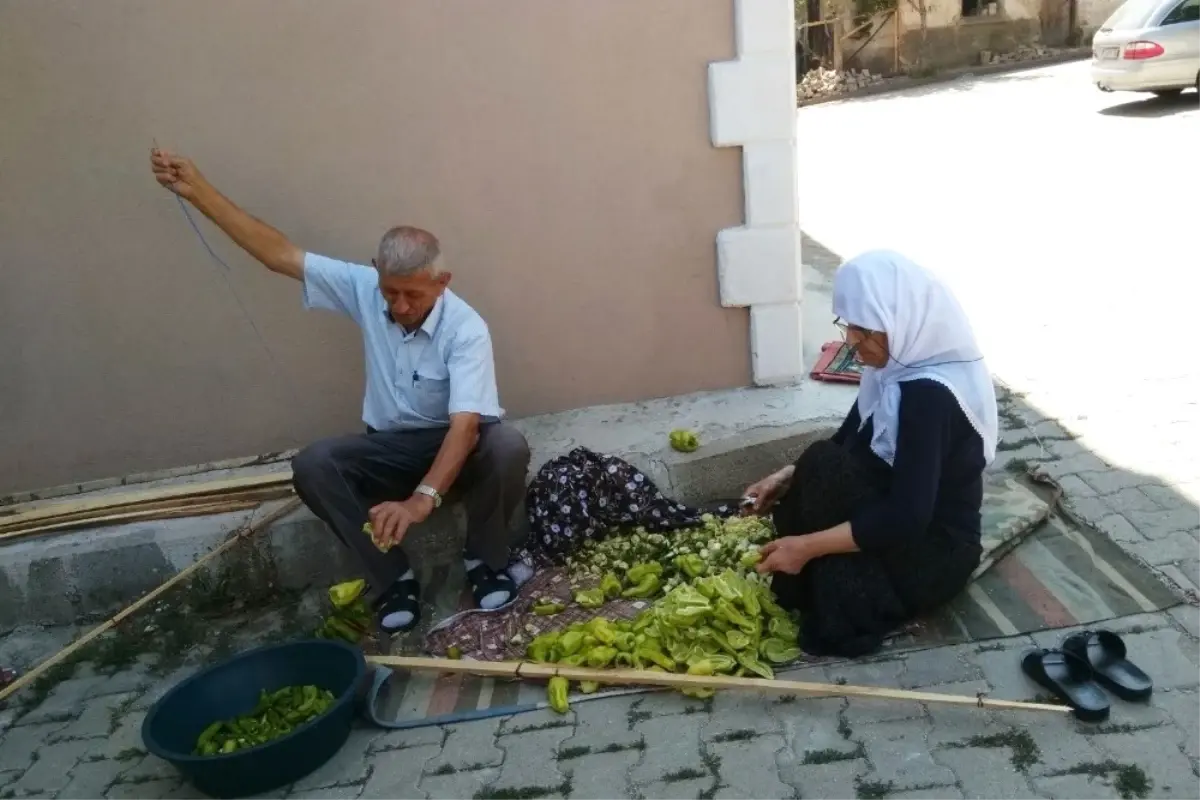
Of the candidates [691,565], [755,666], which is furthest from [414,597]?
[755,666]

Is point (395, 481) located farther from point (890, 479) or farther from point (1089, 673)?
point (1089, 673)

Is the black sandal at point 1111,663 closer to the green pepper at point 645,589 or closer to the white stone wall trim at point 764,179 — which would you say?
the green pepper at point 645,589

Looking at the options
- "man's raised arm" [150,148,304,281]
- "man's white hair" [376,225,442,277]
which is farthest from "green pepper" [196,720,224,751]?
"man's raised arm" [150,148,304,281]

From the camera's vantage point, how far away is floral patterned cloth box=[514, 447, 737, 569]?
3.87 metres

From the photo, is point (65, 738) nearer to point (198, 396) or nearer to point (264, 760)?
point (264, 760)

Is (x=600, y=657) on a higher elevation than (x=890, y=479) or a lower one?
lower

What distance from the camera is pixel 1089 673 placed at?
2816mm

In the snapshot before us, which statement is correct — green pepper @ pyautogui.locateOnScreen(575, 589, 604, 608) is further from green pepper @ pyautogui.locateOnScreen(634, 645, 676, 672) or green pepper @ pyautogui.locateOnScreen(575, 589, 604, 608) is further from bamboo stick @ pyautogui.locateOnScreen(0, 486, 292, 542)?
bamboo stick @ pyautogui.locateOnScreen(0, 486, 292, 542)

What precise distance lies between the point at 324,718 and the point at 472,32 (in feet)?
8.29

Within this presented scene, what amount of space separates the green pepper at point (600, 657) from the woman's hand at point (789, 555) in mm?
522

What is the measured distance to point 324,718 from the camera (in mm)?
2873

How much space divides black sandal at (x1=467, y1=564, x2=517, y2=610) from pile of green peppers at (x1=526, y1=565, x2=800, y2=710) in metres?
0.38

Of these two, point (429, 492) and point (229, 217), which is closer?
point (429, 492)

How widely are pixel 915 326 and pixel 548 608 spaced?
157 cm
